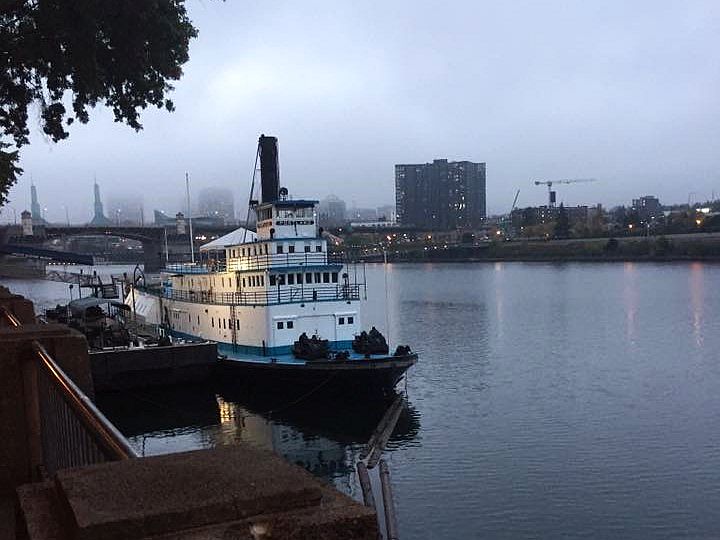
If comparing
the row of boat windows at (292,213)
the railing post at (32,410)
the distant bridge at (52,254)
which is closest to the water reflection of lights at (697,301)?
the row of boat windows at (292,213)

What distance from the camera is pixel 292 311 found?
32.9 m

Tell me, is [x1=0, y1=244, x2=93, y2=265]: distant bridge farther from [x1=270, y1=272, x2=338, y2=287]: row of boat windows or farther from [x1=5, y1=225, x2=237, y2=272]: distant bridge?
[x1=270, y1=272, x2=338, y2=287]: row of boat windows

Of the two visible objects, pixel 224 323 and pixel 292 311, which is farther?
pixel 224 323

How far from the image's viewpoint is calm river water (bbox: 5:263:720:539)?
20.1 meters

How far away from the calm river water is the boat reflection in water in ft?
0.29

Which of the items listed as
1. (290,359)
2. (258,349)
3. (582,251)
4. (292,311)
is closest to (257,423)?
(290,359)

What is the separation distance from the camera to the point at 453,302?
8000cm

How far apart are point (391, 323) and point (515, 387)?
28.0 meters

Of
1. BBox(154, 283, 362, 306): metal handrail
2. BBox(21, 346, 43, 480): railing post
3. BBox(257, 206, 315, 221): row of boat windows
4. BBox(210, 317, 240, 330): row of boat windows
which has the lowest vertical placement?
BBox(210, 317, 240, 330): row of boat windows

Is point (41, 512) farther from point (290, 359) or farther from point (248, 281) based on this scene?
point (248, 281)

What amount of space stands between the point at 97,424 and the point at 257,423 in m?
27.3

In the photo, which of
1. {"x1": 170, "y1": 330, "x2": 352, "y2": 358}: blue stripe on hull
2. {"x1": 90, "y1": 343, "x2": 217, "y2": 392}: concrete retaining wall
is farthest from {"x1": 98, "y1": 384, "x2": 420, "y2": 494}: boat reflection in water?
{"x1": 170, "y1": 330, "x2": 352, "y2": 358}: blue stripe on hull

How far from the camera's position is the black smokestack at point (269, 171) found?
4288 cm

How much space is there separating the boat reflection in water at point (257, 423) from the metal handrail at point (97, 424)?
20094mm
